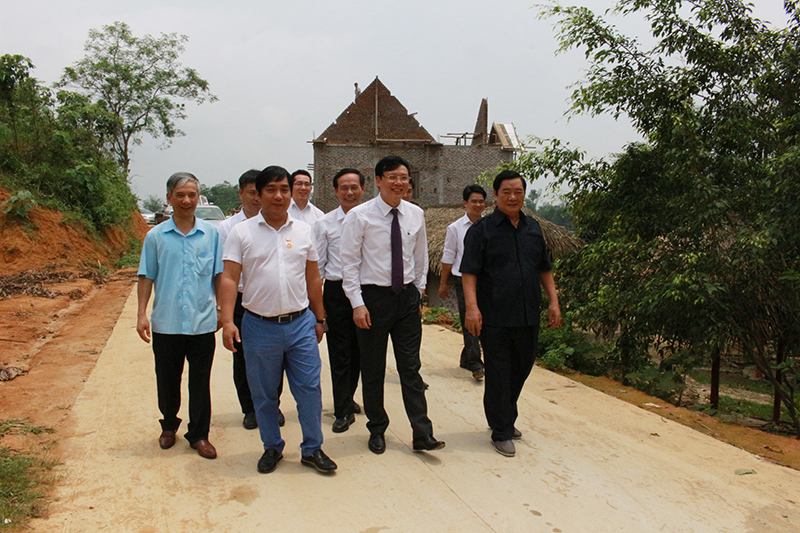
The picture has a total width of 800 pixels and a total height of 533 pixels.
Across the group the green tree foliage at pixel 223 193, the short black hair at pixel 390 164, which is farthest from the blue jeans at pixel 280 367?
the green tree foliage at pixel 223 193

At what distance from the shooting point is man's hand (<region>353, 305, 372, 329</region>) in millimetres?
4008

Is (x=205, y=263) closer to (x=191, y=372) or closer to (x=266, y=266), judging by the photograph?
(x=266, y=266)

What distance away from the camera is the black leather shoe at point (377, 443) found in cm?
414

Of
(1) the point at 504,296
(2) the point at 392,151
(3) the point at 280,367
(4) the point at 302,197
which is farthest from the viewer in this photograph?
(2) the point at 392,151

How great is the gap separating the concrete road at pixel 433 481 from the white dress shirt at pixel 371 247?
3.96ft

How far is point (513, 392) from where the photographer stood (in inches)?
171

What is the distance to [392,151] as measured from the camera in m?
30.8

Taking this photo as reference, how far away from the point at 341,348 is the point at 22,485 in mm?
2263

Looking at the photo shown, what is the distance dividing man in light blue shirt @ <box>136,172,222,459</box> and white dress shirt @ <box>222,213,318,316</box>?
392 mm

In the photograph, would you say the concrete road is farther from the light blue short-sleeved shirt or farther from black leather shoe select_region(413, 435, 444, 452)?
the light blue short-sleeved shirt

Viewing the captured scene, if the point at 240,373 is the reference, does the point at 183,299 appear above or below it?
above

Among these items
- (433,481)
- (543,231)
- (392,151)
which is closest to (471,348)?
(433,481)

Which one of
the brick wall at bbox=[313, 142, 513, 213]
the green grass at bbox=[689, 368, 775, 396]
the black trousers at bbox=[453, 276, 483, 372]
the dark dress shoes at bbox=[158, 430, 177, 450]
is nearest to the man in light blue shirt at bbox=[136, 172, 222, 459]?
the dark dress shoes at bbox=[158, 430, 177, 450]

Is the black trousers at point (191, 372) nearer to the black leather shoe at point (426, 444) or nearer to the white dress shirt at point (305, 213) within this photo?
the black leather shoe at point (426, 444)
